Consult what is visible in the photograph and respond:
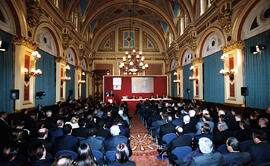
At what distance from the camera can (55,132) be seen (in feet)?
11.6

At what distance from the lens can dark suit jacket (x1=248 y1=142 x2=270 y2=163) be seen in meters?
2.16

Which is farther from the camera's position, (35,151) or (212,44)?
(212,44)

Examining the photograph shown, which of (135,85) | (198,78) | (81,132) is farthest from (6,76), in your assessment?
(135,85)

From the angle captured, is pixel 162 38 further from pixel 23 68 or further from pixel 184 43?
pixel 23 68

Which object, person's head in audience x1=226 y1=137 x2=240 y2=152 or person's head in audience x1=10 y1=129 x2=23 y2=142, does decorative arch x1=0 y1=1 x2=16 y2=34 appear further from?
person's head in audience x1=226 y1=137 x2=240 y2=152

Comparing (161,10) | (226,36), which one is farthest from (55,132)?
(161,10)

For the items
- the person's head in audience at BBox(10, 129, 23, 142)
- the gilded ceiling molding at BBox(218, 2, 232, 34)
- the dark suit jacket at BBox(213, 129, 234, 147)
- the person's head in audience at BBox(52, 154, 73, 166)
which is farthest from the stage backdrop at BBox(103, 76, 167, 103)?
the person's head in audience at BBox(52, 154, 73, 166)

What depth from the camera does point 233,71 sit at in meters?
6.88

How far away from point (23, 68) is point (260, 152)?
299 inches

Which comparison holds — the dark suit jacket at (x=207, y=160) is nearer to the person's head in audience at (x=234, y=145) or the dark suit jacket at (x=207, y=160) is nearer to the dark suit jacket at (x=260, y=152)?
the person's head in audience at (x=234, y=145)

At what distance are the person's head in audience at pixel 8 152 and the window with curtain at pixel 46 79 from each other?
A: 235 inches

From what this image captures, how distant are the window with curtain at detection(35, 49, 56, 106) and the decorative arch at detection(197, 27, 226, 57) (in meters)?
9.69

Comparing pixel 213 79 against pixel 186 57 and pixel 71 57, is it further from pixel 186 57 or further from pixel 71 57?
pixel 71 57

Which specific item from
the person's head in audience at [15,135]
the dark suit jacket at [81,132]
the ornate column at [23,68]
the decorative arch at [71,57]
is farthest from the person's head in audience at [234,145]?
the decorative arch at [71,57]
